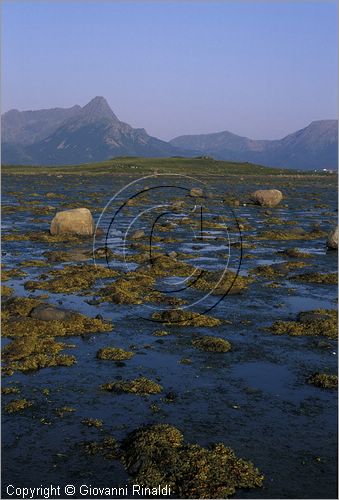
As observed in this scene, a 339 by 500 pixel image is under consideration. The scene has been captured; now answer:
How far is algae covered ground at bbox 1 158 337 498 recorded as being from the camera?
1056 cm

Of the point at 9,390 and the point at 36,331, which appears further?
the point at 36,331

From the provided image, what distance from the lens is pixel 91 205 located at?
6247cm

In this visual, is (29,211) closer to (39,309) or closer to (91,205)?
(91,205)

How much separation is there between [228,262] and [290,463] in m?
21.1

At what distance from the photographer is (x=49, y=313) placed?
1978cm

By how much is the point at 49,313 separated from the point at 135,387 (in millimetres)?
6951

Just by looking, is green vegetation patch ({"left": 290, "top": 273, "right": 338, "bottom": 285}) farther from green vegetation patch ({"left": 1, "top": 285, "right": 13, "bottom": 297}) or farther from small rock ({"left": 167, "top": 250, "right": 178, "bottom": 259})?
green vegetation patch ({"left": 1, "top": 285, "right": 13, "bottom": 297})

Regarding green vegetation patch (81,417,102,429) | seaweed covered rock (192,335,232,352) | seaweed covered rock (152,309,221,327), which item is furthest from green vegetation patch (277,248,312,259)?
green vegetation patch (81,417,102,429)

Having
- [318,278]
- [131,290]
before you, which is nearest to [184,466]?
[131,290]

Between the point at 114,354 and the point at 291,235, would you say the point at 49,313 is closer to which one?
the point at 114,354

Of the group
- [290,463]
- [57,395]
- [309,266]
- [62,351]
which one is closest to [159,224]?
[309,266]

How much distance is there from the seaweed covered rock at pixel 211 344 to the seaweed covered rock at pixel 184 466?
573 centimetres

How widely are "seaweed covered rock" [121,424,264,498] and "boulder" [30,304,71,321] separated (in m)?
8.86

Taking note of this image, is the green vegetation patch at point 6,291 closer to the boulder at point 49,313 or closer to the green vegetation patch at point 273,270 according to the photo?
the boulder at point 49,313
